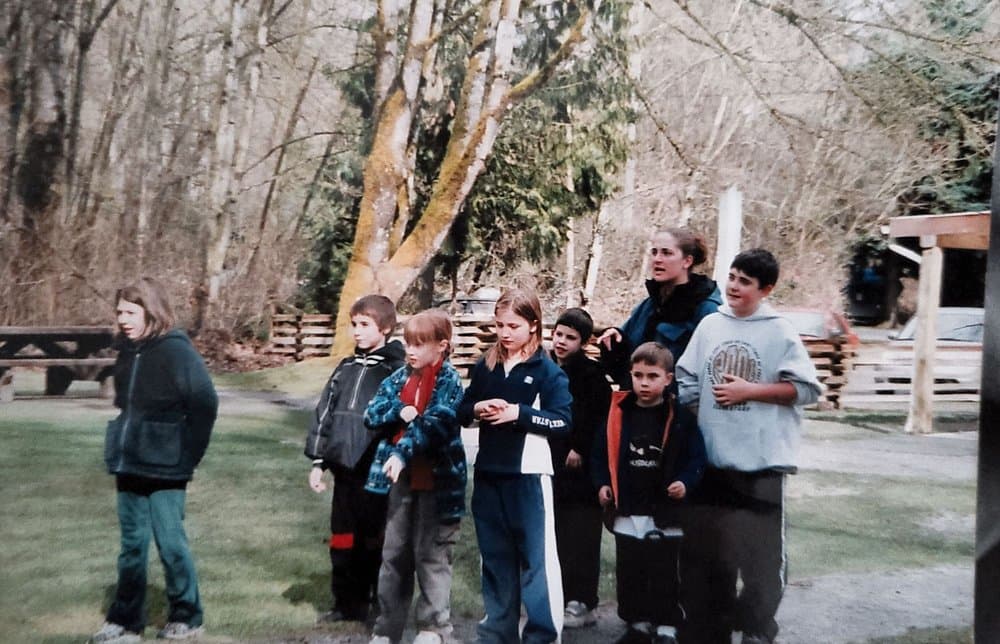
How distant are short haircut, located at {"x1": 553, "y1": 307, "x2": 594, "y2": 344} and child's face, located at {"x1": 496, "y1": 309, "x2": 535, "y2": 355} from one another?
0.17 meters

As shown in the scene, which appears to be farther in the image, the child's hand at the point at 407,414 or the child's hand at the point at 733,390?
the child's hand at the point at 733,390

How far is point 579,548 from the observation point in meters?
2.97

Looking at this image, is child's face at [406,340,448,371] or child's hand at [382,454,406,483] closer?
child's hand at [382,454,406,483]

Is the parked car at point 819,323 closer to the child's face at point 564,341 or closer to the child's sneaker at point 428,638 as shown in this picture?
the child's face at point 564,341

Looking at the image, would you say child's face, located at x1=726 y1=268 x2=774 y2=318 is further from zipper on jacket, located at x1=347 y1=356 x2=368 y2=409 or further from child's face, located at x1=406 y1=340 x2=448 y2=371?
zipper on jacket, located at x1=347 y1=356 x2=368 y2=409

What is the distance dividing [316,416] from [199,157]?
861 millimetres

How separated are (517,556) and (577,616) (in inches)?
15.1

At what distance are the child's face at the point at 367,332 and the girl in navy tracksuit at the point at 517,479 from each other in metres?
0.30

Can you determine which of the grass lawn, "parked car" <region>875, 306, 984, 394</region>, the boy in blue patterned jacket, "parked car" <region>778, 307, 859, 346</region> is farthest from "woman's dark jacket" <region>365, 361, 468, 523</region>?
"parked car" <region>875, 306, 984, 394</region>

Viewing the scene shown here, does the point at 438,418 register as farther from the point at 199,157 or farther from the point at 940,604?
the point at 940,604

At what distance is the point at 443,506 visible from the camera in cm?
269

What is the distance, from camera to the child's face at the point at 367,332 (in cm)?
276

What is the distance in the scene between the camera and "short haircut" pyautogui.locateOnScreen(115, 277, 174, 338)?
265 centimetres

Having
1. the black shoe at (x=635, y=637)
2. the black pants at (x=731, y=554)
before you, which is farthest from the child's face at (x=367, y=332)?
the black shoe at (x=635, y=637)
